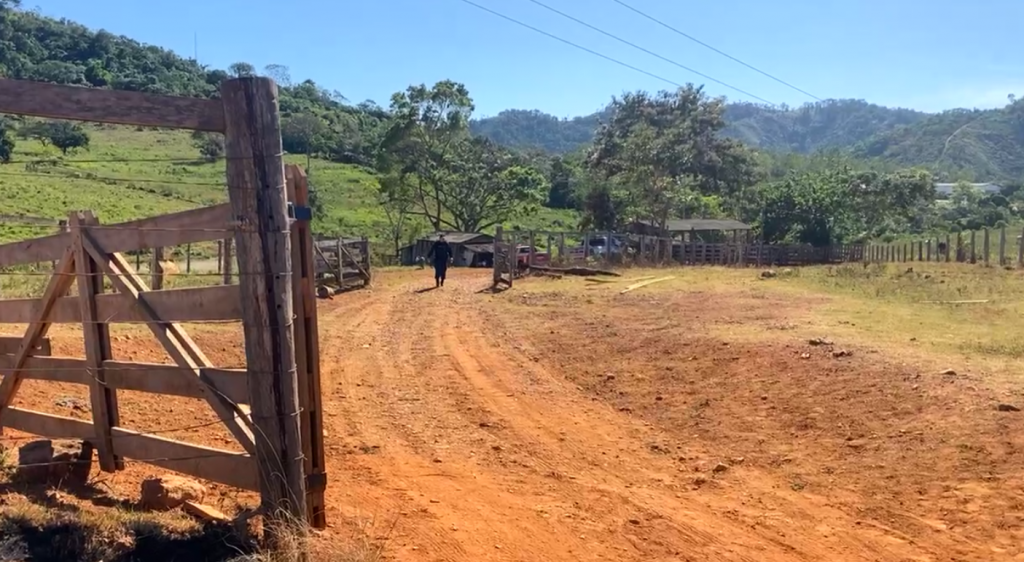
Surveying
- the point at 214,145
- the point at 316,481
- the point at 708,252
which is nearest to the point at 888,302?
the point at 214,145

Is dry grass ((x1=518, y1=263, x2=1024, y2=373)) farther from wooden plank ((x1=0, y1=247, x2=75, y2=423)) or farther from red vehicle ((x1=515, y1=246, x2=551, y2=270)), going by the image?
wooden plank ((x1=0, y1=247, x2=75, y2=423))

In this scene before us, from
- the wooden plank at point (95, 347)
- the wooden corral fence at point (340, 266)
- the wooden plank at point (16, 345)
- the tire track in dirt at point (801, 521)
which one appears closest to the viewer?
the wooden plank at point (95, 347)

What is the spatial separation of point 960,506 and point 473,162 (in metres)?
47.9

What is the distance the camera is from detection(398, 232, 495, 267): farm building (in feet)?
141

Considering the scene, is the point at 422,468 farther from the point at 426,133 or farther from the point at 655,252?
the point at 426,133

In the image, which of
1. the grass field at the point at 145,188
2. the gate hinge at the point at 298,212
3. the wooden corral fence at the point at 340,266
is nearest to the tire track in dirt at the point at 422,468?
the gate hinge at the point at 298,212

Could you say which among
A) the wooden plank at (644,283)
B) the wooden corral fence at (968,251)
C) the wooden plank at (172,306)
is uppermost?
the wooden plank at (172,306)

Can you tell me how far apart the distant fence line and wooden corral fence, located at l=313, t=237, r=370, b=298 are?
4.57 metres

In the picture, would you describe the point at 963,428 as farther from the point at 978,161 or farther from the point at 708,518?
the point at 978,161

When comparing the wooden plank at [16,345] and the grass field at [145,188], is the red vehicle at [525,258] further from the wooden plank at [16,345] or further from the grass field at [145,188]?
the wooden plank at [16,345]

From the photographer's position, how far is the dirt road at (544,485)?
18.3 ft

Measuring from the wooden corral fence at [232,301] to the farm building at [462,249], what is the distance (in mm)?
37334

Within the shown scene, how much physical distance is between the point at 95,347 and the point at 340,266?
2033 centimetres

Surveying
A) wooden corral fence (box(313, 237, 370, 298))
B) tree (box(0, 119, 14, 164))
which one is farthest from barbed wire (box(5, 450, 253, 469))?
wooden corral fence (box(313, 237, 370, 298))
